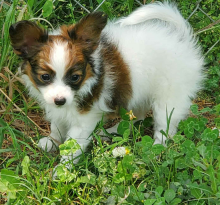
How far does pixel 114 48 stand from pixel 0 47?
1.21 m

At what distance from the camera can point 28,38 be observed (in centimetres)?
315

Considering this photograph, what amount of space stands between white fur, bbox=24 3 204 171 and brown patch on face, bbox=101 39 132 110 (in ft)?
0.13

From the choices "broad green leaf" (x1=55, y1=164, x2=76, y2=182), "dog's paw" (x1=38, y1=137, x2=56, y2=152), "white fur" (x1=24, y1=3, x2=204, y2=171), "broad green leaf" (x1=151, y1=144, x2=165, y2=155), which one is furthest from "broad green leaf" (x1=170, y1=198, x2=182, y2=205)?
"dog's paw" (x1=38, y1=137, x2=56, y2=152)

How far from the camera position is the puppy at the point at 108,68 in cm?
309

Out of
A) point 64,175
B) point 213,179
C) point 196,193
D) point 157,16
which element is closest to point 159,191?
point 196,193

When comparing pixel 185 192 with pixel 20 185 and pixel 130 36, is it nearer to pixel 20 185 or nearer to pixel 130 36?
pixel 20 185

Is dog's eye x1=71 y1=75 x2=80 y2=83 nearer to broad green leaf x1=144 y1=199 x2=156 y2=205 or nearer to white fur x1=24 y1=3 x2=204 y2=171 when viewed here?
white fur x1=24 y1=3 x2=204 y2=171

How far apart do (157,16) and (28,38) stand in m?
1.17

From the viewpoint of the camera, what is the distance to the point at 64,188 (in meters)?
2.83

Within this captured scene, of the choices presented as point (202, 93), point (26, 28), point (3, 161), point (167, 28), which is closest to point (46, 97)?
point (26, 28)

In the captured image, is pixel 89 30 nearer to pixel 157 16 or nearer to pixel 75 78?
pixel 75 78

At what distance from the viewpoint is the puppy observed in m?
3.09

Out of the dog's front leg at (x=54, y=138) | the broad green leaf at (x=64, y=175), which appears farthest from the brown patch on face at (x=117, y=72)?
the broad green leaf at (x=64, y=175)

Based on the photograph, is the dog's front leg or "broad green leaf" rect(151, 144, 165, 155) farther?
the dog's front leg
